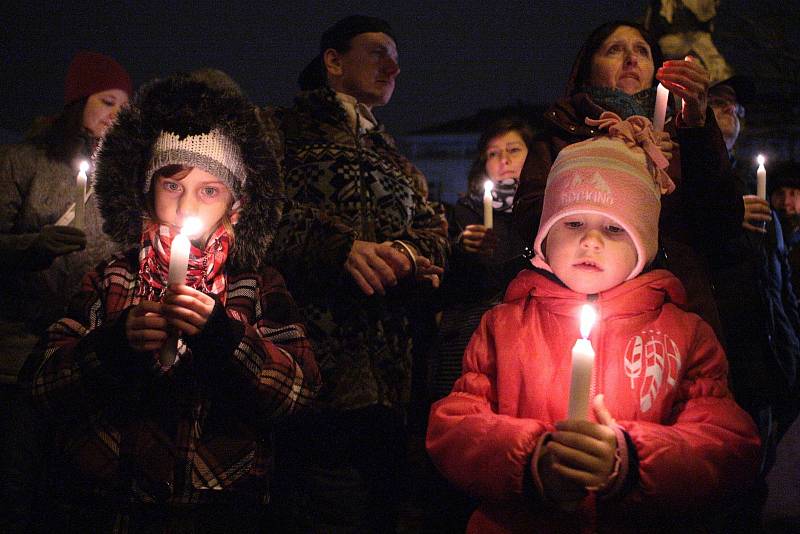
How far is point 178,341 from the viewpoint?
2256mm

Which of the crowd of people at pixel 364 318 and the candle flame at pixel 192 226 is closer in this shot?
the crowd of people at pixel 364 318

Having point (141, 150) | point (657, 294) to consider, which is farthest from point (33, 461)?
point (657, 294)

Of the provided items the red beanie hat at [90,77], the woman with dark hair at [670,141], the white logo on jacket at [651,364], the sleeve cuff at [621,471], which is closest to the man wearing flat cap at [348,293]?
the woman with dark hair at [670,141]

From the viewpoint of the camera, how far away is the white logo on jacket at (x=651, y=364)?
1995mm

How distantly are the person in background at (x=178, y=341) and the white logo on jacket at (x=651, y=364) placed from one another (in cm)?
104

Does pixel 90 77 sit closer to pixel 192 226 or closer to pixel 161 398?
pixel 192 226

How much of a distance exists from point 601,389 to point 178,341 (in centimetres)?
132

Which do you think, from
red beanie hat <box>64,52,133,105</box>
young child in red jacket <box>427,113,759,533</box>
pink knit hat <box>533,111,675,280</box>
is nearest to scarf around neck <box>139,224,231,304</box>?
young child in red jacket <box>427,113,759,533</box>

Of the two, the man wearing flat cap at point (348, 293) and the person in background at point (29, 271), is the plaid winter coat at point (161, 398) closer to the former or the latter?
the man wearing flat cap at point (348, 293)

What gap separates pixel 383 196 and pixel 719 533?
7.23 feet

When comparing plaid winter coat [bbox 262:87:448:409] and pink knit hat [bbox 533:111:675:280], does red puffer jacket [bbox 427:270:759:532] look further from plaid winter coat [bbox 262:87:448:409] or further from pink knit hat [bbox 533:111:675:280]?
plaid winter coat [bbox 262:87:448:409]

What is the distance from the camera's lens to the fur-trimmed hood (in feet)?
8.36

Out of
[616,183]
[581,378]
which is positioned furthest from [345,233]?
[581,378]

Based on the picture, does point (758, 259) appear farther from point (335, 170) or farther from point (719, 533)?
point (335, 170)
